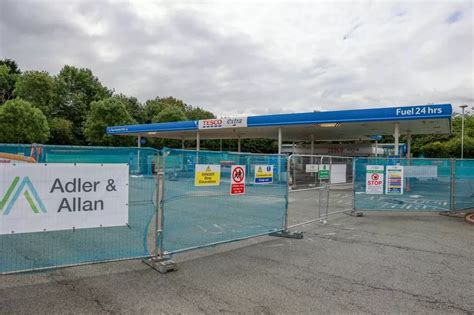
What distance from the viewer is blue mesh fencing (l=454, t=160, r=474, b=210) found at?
12.9 m

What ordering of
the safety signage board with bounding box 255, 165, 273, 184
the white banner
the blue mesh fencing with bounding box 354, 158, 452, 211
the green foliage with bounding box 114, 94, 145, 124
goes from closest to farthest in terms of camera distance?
the white banner → the safety signage board with bounding box 255, 165, 273, 184 → the blue mesh fencing with bounding box 354, 158, 452, 211 → the green foliage with bounding box 114, 94, 145, 124

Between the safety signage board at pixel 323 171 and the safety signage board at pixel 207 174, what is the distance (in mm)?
4987

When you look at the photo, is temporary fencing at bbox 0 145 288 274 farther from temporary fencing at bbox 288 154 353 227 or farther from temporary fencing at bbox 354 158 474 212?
temporary fencing at bbox 354 158 474 212

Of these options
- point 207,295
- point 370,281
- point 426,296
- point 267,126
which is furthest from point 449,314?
point 267,126

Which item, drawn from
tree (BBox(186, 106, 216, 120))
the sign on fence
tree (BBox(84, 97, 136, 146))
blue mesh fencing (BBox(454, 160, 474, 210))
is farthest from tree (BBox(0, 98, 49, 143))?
blue mesh fencing (BBox(454, 160, 474, 210))

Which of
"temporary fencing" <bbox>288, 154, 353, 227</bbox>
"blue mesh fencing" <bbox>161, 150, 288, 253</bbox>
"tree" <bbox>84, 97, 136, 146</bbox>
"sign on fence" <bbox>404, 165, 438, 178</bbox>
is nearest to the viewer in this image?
"blue mesh fencing" <bbox>161, 150, 288, 253</bbox>

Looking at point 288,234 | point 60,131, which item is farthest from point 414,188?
point 60,131

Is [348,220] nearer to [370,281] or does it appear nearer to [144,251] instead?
[370,281]

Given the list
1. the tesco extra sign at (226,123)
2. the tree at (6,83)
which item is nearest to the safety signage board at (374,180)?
the tesco extra sign at (226,123)

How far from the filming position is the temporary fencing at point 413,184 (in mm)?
12172

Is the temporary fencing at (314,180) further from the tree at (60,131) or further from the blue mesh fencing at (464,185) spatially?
the tree at (60,131)

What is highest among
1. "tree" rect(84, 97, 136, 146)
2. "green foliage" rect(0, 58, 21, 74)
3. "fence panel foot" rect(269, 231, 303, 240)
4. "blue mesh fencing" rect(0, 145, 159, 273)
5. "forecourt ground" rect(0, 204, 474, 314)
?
"green foliage" rect(0, 58, 21, 74)

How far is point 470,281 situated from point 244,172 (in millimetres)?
4375

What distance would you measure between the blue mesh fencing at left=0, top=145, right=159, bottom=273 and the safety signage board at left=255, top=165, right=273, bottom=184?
2586 mm
